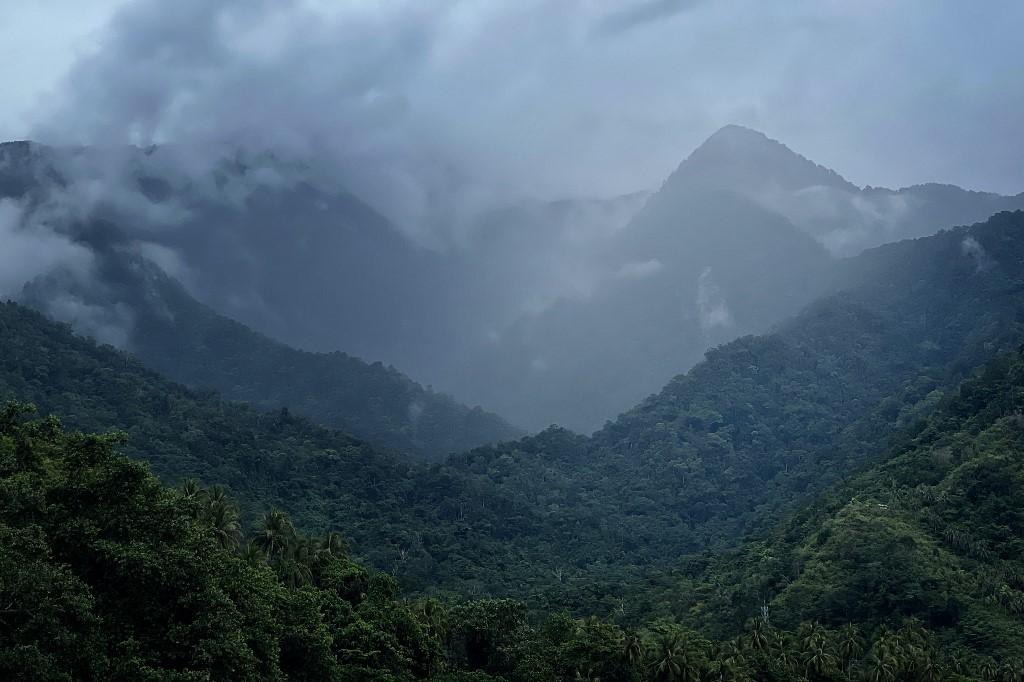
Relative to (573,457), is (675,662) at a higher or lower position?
lower

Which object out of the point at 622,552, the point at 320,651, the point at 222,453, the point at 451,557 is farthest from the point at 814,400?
the point at 320,651

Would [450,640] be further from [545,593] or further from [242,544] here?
[545,593]

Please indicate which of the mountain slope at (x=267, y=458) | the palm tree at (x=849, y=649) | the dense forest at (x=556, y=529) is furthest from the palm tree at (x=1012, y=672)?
the mountain slope at (x=267, y=458)

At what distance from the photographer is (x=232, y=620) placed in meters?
30.8

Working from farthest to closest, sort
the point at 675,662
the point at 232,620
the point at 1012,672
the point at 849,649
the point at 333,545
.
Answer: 1. the point at 333,545
2. the point at 849,649
3. the point at 1012,672
4. the point at 675,662
5. the point at 232,620

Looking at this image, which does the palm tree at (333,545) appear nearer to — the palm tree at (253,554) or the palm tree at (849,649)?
the palm tree at (253,554)

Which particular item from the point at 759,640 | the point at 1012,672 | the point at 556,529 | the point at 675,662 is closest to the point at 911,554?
the point at 1012,672

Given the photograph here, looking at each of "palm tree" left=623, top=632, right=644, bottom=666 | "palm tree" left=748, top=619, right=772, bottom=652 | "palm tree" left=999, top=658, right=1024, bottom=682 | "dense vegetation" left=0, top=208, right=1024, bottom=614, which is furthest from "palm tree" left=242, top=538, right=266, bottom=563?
"palm tree" left=999, top=658, right=1024, bottom=682

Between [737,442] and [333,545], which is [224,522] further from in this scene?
[737,442]

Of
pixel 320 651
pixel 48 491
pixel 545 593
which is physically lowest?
pixel 545 593

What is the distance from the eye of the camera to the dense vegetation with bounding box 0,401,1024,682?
27.5 metres

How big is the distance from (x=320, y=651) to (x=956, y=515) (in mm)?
64946

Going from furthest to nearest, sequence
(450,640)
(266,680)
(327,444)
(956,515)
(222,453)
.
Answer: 1. (327,444)
2. (222,453)
3. (956,515)
4. (450,640)
5. (266,680)

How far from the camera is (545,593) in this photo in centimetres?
9925
